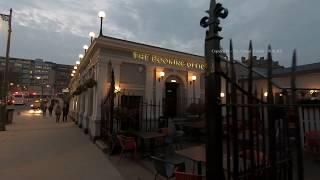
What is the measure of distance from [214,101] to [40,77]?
96.5 meters

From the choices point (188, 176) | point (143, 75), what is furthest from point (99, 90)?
point (188, 176)

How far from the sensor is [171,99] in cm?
1631

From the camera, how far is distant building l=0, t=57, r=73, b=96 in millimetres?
75375

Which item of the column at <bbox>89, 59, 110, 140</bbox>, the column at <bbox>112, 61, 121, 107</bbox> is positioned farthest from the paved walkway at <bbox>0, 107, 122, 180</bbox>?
the column at <bbox>112, 61, 121, 107</bbox>

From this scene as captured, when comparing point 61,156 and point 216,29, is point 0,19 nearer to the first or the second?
point 61,156

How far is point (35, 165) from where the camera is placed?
7.74 metres

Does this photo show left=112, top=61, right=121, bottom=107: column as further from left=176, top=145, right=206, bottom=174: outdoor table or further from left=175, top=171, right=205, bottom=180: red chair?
left=175, top=171, right=205, bottom=180: red chair

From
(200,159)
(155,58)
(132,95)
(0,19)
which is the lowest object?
(200,159)

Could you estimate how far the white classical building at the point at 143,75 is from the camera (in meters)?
12.9

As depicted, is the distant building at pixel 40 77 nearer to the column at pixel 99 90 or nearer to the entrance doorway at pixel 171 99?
the entrance doorway at pixel 171 99

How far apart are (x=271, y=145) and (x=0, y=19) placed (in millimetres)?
18853

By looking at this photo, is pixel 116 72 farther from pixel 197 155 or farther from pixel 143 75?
pixel 197 155

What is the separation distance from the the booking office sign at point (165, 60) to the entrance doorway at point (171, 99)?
138 cm

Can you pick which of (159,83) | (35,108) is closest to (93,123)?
(159,83)
